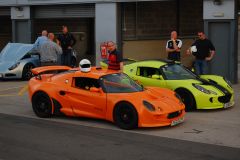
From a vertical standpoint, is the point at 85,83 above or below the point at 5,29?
below

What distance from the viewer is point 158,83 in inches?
494

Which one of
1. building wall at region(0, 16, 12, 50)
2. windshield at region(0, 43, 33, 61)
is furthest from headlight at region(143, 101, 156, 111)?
building wall at region(0, 16, 12, 50)

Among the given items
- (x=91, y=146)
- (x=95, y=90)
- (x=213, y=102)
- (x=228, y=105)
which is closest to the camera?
(x=91, y=146)

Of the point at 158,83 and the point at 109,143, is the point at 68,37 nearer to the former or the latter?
the point at 158,83

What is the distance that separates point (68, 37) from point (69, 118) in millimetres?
7117

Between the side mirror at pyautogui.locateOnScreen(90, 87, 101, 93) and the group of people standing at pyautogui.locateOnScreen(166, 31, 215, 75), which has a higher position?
the group of people standing at pyautogui.locateOnScreen(166, 31, 215, 75)

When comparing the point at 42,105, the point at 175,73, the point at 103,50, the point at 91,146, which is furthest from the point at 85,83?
the point at 103,50

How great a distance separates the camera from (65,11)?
70.6ft

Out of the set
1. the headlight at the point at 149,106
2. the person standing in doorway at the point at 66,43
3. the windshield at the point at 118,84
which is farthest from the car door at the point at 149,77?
the person standing in doorway at the point at 66,43

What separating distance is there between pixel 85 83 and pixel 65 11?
11181 millimetres

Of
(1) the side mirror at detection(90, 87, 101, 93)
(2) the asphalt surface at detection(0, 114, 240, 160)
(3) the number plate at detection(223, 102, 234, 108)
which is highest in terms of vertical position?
(1) the side mirror at detection(90, 87, 101, 93)

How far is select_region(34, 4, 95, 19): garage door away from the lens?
2071cm

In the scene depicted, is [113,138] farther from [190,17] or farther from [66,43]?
[190,17]

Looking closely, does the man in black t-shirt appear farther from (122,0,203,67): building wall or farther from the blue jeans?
(122,0,203,67): building wall
